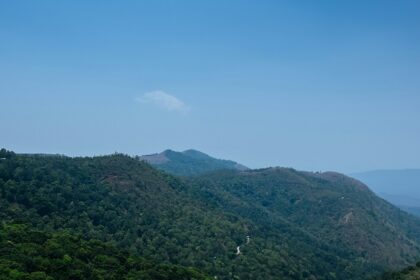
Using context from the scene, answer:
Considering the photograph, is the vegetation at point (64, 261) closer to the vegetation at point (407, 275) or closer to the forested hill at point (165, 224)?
the forested hill at point (165, 224)

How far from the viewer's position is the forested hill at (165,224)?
2660 inches

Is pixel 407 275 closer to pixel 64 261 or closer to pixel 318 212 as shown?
pixel 64 261

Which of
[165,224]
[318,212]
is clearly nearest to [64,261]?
[165,224]

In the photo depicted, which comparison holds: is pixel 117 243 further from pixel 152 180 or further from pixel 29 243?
pixel 152 180

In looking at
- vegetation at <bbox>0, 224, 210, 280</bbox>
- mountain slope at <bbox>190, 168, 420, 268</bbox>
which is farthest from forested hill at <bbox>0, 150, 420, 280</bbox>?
vegetation at <bbox>0, 224, 210, 280</bbox>

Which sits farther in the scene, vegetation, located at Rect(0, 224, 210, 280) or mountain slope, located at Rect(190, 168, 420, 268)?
mountain slope, located at Rect(190, 168, 420, 268)

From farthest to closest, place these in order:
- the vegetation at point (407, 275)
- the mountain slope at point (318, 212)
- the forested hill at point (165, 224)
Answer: the mountain slope at point (318, 212)
the forested hill at point (165, 224)
the vegetation at point (407, 275)

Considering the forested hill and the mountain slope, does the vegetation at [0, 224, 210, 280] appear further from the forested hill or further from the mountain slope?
the mountain slope

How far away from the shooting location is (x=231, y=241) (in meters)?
84.4

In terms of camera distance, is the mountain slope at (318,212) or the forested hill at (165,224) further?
the mountain slope at (318,212)

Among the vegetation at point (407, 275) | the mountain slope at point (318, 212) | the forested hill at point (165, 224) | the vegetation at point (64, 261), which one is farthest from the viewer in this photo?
the mountain slope at point (318, 212)

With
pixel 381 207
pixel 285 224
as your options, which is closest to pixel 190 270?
pixel 285 224

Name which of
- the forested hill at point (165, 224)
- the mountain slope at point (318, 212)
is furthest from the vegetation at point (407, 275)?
the mountain slope at point (318, 212)

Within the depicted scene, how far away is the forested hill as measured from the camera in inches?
2660
